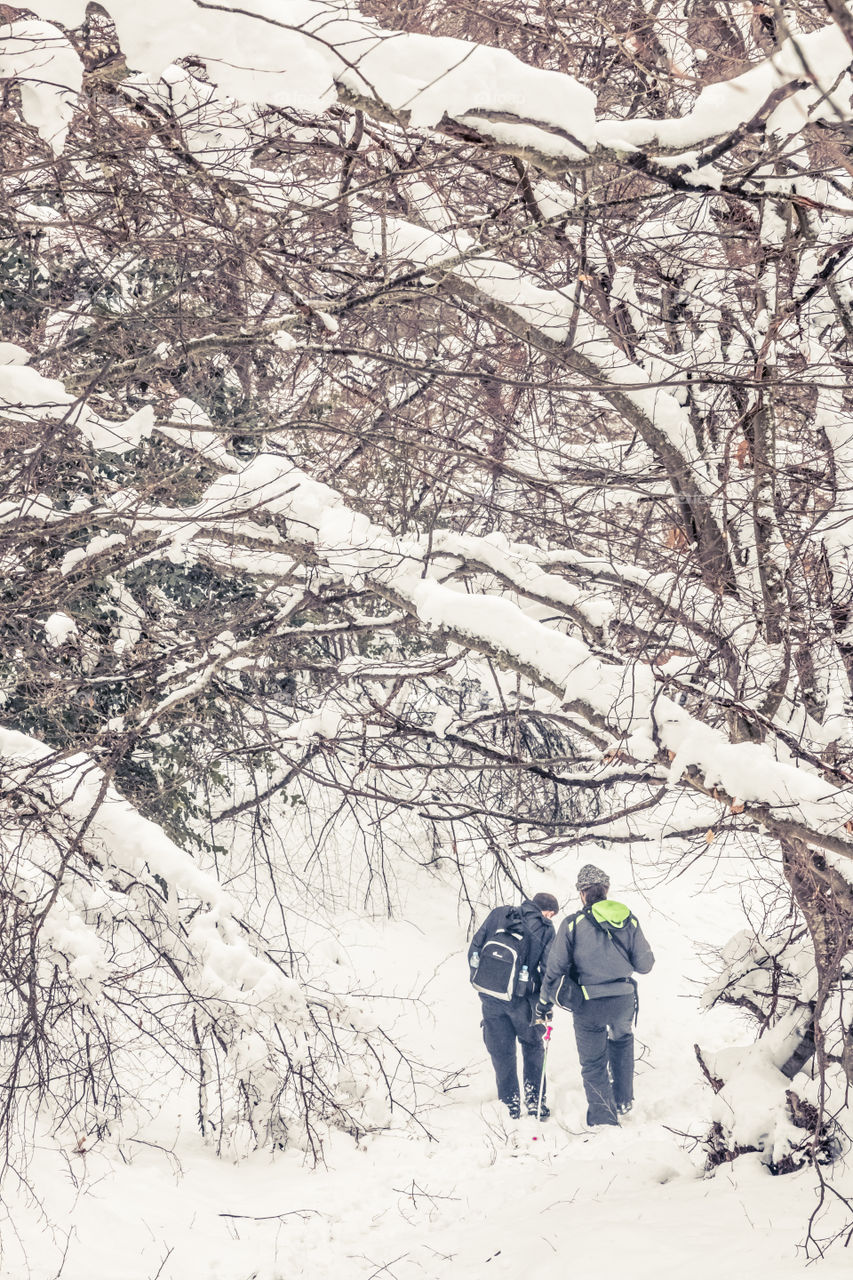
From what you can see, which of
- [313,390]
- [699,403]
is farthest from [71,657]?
[699,403]

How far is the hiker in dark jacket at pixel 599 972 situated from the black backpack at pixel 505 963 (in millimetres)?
198

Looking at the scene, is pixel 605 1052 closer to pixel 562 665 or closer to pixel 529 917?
pixel 529 917

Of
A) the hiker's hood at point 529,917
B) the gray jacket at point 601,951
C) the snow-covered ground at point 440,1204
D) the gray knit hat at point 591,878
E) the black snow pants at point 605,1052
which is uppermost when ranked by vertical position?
the gray knit hat at point 591,878

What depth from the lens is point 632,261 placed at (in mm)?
4066

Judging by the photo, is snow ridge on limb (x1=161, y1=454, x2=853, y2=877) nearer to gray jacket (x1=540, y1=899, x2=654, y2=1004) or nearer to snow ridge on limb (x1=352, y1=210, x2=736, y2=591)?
snow ridge on limb (x1=352, y1=210, x2=736, y2=591)

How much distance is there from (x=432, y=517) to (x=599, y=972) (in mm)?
3357

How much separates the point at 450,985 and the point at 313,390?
21.7ft

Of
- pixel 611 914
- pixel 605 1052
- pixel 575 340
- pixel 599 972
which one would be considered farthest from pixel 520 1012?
pixel 575 340

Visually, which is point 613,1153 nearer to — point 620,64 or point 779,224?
point 779,224

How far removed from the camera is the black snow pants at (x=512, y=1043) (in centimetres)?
649

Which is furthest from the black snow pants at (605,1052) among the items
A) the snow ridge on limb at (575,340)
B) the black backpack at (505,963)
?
the snow ridge on limb at (575,340)

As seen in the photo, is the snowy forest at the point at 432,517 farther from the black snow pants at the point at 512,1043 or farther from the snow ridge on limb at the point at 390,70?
the black snow pants at the point at 512,1043

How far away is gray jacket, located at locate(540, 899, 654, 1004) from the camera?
6.13 meters

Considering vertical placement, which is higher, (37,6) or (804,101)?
(804,101)
